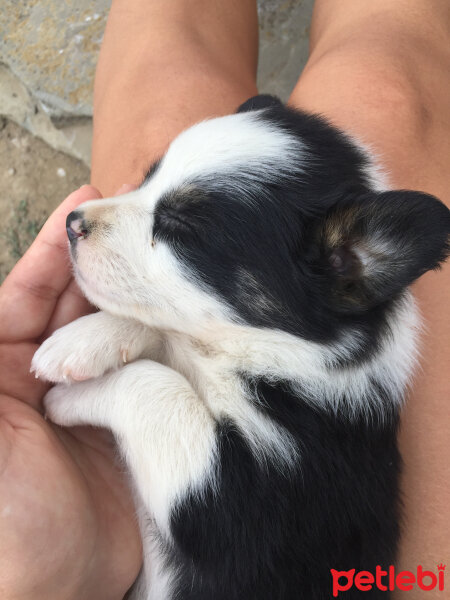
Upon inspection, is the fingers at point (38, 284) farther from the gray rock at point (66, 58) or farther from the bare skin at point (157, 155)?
the gray rock at point (66, 58)

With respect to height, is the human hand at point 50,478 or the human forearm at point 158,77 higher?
the human forearm at point 158,77

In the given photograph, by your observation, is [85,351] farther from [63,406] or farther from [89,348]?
[63,406]

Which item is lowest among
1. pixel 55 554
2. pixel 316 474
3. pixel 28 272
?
pixel 316 474

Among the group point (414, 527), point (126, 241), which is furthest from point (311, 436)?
point (126, 241)

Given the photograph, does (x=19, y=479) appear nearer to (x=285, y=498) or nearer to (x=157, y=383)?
(x=157, y=383)

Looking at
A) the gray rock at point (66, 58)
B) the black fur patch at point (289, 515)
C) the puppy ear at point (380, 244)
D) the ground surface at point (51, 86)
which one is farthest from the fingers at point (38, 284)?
the gray rock at point (66, 58)

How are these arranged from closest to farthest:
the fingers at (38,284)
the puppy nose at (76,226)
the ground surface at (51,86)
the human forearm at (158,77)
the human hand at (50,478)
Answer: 1. the human hand at (50,478)
2. the puppy nose at (76,226)
3. the fingers at (38,284)
4. the human forearm at (158,77)
5. the ground surface at (51,86)

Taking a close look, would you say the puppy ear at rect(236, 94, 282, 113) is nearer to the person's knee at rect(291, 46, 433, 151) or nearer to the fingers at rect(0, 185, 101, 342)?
the person's knee at rect(291, 46, 433, 151)
